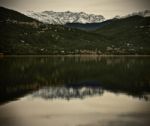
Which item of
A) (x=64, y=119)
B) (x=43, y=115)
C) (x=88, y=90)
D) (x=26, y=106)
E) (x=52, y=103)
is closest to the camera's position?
(x=64, y=119)

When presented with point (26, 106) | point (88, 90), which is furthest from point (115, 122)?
point (88, 90)

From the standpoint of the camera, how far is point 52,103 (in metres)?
46.9

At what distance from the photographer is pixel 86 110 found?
40.1m

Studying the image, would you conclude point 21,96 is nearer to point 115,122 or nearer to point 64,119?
point 64,119

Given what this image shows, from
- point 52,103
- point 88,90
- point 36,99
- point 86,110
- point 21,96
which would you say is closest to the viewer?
point 86,110

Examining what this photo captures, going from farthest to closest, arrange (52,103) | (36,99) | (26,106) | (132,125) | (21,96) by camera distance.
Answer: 1. (21,96)
2. (36,99)
3. (52,103)
4. (26,106)
5. (132,125)

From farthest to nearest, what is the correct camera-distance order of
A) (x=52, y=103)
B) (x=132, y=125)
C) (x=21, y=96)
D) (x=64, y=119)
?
1. (x=21, y=96)
2. (x=52, y=103)
3. (x=64, y=119)
4. (x=132, y=125)

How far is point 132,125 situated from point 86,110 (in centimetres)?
1030

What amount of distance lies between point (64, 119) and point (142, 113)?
921 centimetres

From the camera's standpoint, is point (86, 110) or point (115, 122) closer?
point (115, 122)

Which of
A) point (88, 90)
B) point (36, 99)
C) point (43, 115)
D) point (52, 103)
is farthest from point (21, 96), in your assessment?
point (43, 115)

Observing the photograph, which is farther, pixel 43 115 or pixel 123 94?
pixel 123 94

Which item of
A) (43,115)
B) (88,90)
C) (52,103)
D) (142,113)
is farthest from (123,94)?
(43,115)

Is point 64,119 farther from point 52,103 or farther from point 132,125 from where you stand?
point 52,103
